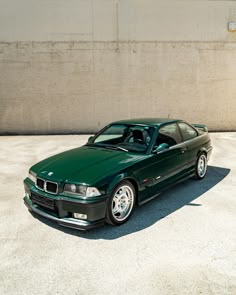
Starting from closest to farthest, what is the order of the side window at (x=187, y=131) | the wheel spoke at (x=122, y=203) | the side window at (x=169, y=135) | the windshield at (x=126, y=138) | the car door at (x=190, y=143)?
the wheel spoke at (x=122, y=203) → the windshield at (x=126, y=138) → the side window at (x=169, y=135) → the car door at (x=190, y=143) → the side window at (x=187, y=131)

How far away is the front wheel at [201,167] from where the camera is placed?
554 centimetres

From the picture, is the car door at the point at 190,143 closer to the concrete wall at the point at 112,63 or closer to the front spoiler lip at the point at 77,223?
the front spoiler lip at the point at 77,223

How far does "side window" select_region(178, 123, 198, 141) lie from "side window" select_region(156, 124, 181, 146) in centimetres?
17

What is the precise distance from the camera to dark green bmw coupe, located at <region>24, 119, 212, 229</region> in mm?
3490

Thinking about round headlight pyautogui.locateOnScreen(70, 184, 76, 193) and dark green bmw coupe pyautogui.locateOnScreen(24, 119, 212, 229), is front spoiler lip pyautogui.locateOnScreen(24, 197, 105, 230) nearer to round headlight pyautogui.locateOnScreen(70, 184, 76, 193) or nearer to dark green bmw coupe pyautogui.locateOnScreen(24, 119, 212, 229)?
dark green bmw coupe pyautogui.locateOnScreen(24, 119, 212, 229)

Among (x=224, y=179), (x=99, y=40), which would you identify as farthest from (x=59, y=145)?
(x=224, y=179)

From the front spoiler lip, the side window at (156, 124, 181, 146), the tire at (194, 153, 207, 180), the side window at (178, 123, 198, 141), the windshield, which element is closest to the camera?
the front spoiler lip

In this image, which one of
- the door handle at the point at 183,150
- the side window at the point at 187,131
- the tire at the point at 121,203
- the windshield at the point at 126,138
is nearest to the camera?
the tire at the point at 121,203

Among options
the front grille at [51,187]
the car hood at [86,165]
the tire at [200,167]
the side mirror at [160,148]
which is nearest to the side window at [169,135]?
the side mirror at [160,148]

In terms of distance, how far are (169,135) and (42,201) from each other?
2396 millimetres

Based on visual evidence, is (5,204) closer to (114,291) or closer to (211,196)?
(114,291)

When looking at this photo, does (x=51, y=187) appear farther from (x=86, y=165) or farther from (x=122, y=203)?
(x=122, y=203)

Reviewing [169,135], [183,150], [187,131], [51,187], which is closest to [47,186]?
[51,187]

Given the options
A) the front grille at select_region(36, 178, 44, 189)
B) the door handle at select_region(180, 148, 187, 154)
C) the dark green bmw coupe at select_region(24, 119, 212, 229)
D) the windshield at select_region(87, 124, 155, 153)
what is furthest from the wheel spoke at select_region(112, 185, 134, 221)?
the door handle at select_region(180, 148, 187, 154)
